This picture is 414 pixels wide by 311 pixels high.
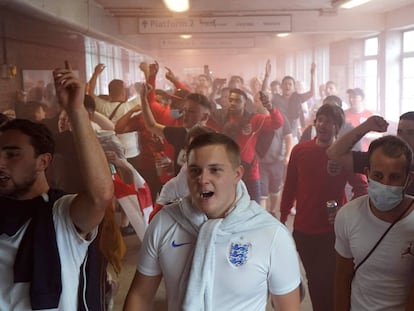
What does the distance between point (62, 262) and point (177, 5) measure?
260 cm

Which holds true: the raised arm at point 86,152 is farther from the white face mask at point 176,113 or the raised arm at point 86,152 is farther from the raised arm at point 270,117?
the raised arm at point 270,117

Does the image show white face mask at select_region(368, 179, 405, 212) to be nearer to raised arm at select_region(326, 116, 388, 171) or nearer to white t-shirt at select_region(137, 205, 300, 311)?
white t-shirt at select_region(137, 205, 300, 311)

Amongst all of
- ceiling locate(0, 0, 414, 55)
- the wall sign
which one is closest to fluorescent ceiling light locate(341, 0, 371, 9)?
ceiling locate(0, 0, 414, 55)

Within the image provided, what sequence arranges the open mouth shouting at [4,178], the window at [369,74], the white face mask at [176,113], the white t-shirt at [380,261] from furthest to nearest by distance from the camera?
1. the window at [369,74]
2. the white face mask at [176,113]
3. the white t-shirt at [380,261]
4. the open mouth shouting at [4,178]

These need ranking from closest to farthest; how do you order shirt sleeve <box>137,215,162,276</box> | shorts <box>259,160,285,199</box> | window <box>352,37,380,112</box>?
shirt sleeve <box>137,215,162,276</box> → shorts <box>259,160,285,199</box> → window <box>352,37,380,112</box>

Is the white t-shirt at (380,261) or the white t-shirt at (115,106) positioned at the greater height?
the white t-shirt at (115,106)

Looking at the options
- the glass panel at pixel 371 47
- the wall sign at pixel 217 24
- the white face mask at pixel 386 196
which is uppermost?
the wall sign at pixel 217 24

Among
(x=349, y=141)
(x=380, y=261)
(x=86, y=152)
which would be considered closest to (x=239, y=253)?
(x=86, y=152)

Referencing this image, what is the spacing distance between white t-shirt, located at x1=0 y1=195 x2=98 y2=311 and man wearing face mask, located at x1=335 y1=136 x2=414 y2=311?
41.7 inches

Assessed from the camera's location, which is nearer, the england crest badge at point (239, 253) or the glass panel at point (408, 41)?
the england crest badge at point (239, 253)

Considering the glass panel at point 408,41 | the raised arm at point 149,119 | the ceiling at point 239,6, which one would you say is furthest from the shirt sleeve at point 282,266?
the glass panel at point 408,41

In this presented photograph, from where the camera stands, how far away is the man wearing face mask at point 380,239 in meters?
1.82

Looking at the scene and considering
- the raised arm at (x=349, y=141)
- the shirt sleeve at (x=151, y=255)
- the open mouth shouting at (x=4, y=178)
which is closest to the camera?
the shirt sleeve at (x=151, y=255)

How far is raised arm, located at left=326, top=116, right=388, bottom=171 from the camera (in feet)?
9.12
